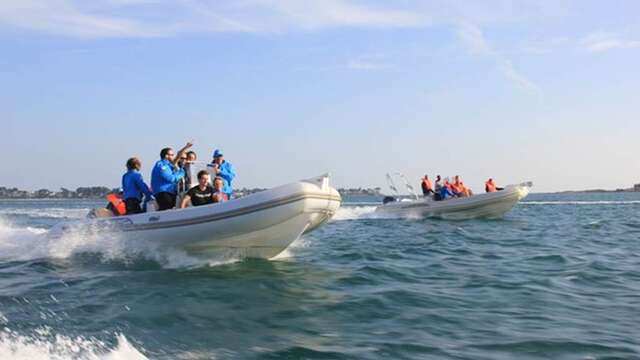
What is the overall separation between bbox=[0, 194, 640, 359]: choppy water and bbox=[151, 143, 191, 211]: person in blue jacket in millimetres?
860

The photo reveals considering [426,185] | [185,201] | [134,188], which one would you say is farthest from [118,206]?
[426,185]

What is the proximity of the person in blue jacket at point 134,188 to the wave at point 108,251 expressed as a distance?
2.37ft

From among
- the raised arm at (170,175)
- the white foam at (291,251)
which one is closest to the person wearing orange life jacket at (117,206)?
the raised arm at (170,175)

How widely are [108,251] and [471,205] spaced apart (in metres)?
14.8

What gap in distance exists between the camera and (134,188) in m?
10.1

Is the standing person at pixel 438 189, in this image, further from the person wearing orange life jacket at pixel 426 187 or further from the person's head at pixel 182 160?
the person's head at pixel 182 160

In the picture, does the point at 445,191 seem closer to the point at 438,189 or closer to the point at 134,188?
the point at 438,189

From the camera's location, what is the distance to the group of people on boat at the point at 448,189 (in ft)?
75.0

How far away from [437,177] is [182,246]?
50.6ft

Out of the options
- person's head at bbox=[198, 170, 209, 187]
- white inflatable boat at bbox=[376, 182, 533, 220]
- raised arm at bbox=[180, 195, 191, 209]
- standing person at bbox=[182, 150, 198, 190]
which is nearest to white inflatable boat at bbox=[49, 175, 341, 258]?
raised arm at bbox=[180, 195, 191, 209]

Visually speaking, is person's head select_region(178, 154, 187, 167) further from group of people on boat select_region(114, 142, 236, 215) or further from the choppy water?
the choppy water

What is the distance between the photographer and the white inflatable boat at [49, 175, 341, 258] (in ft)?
28.4

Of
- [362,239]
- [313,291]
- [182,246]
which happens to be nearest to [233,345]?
[313,291]

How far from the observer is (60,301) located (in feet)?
21.6
